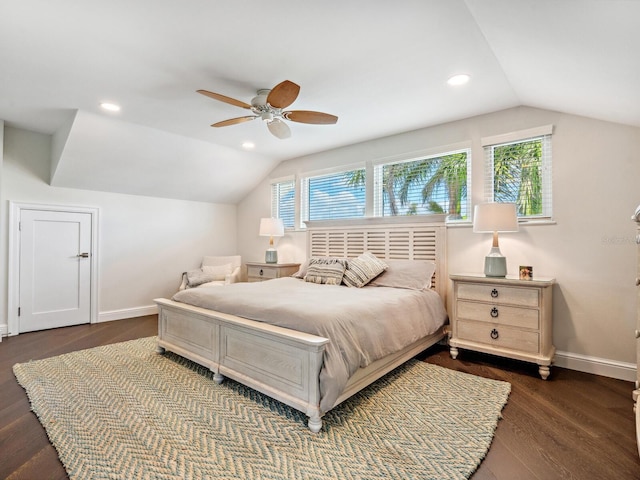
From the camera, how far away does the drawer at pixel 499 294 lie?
9.20 ft

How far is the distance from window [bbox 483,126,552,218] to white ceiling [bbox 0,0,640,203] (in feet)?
1.17

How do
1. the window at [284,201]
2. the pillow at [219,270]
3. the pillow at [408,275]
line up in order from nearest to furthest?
the pillow at [408,275] < the pillow at [219,270] < the window at [284,201]

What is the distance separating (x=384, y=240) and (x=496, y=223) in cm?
142

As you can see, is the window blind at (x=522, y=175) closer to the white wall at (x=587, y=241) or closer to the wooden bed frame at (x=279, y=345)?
the white wall at (x=587, y=241)

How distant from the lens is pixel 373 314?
2.49 m

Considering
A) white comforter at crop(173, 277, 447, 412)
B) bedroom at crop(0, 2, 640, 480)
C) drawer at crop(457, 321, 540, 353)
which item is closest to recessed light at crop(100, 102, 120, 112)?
bedroom at crop(0, 2, 640, 480)

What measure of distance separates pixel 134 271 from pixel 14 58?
10.6 feet

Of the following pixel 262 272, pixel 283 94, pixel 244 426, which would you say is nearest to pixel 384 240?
pixel 262 272

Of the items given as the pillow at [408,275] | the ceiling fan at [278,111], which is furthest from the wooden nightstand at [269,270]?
the ceiling fan at [278,111]

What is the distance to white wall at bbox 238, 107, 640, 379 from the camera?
274 cm

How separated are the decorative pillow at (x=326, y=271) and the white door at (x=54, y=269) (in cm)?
319

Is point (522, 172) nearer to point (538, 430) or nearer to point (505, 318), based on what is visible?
point (505, 318)

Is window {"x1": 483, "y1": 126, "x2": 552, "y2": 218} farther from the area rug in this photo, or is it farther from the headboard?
the area rug

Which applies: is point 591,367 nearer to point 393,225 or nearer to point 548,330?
point 548,330
